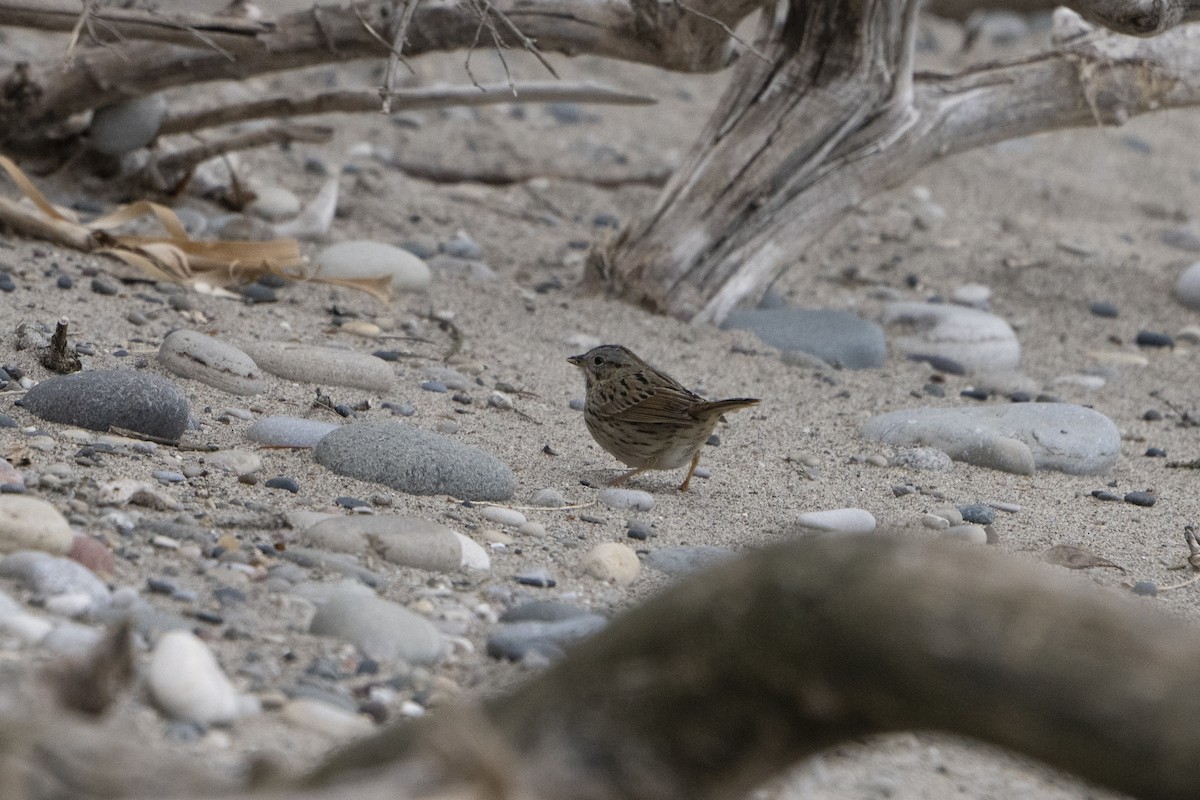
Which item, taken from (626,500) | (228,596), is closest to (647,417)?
(626,500)

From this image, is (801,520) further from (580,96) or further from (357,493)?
(580,96)

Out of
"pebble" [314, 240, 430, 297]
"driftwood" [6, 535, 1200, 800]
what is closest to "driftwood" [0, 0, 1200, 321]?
"pebble" [314, 240, 430, 297]

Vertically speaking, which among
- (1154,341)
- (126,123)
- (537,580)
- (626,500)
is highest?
(1154,341)

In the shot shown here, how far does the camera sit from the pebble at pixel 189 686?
108 inches

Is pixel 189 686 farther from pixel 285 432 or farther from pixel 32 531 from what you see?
pixel 285 432

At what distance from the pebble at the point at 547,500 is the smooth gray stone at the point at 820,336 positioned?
251 cm

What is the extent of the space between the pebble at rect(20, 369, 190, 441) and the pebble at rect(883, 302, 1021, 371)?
4141 millimetres

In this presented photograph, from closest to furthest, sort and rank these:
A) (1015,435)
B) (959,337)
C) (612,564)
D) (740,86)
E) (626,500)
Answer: (612,564), (626,500), (1015,435), (740,86), (959,337)

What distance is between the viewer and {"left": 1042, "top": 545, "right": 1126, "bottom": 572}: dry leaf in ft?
15.1

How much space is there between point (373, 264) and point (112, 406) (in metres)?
2.67

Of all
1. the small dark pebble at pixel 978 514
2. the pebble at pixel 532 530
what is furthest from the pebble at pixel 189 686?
the small dark pebble at pixel 978 514

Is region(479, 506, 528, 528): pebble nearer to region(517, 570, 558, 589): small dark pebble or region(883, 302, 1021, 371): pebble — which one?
region(517, 570, 558, 589): small dark pebble

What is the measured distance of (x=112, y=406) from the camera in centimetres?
464

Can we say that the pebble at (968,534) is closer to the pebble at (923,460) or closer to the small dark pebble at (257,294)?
the pebble at (923,460)
